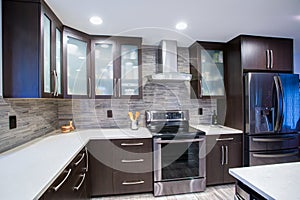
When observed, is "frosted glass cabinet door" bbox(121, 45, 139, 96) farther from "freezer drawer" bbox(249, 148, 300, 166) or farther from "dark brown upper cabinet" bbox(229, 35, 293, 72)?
"freezer drawer" bbox(249, 148, 300, 166)

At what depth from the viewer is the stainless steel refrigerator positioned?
7.90 feet

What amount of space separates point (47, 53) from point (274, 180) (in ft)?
6.61

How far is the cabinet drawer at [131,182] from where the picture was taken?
7.38ft

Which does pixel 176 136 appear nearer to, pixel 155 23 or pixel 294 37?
pixel 155 23

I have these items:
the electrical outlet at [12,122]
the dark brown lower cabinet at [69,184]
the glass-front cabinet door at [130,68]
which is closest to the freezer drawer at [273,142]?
the glass-front cabinet door at [130,68]

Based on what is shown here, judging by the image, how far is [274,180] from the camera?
0.94 meters

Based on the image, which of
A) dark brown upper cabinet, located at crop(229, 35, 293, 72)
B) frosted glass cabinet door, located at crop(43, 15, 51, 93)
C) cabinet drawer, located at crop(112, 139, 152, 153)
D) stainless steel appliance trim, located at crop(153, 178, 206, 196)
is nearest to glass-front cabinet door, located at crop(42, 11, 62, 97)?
frosted glass cabinet door, located at crop(43, 15, 51, 93)

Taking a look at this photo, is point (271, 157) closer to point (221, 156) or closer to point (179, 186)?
point (221, 156)

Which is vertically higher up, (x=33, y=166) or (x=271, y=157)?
(x=33, y=166)

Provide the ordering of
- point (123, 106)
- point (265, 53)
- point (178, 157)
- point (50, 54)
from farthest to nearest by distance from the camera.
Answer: point (123, 106) → point (265, 53) → point (178, 157) → point (50, 54)

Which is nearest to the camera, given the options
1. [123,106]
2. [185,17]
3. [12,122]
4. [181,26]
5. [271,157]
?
[12,122]

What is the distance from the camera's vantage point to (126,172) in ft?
7.38

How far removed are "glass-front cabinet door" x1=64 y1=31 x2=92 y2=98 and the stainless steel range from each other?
1.14 meters

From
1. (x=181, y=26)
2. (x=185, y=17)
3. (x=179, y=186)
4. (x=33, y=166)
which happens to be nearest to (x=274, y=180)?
(x=33, y=166)
